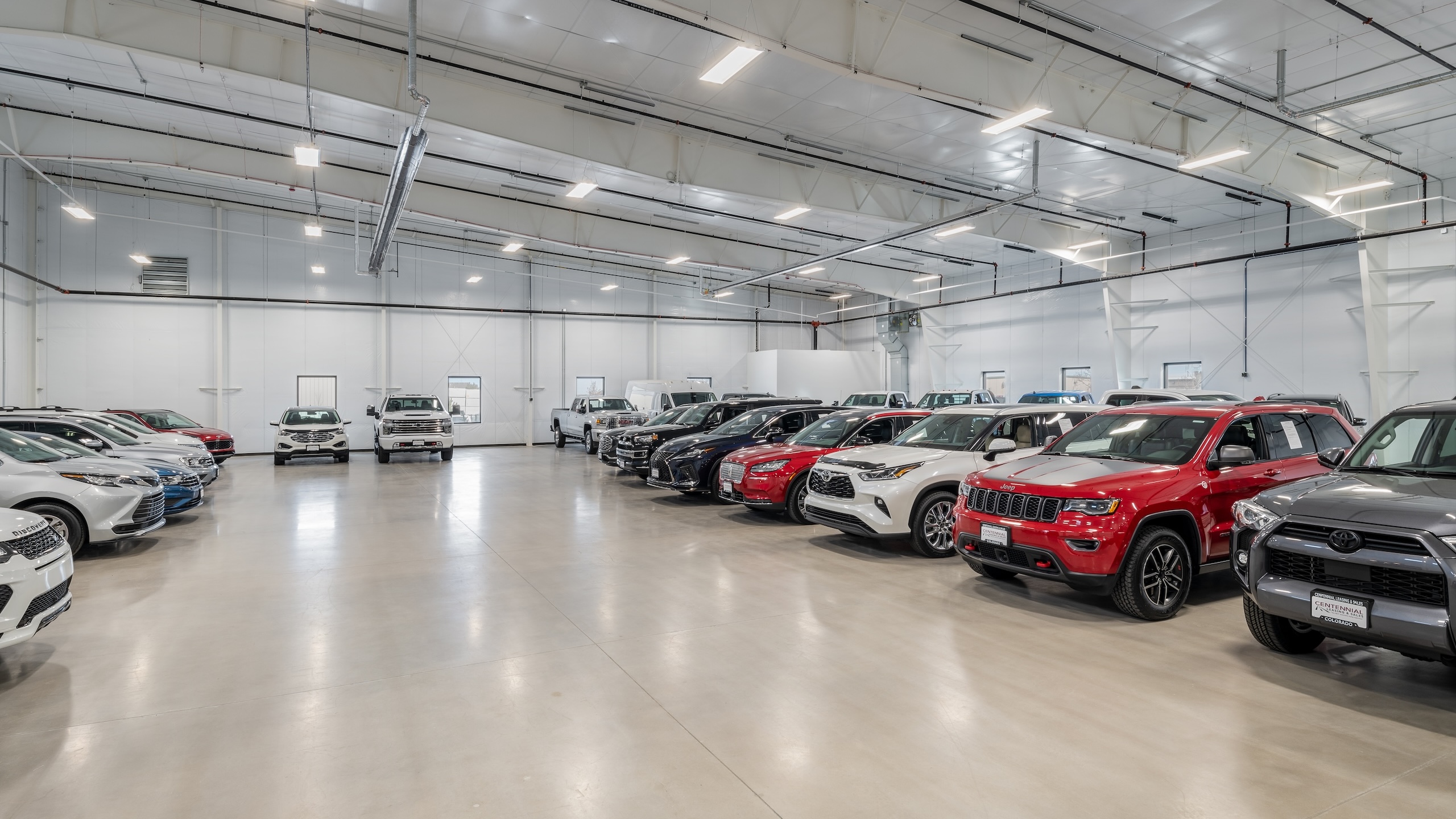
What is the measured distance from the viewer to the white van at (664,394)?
2036 cm

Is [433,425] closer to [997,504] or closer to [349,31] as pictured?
[349,31]

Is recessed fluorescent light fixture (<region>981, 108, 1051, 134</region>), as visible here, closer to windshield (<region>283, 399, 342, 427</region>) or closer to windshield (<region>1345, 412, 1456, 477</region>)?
windshield (<region>1345, 412, 1456, 477</region>)

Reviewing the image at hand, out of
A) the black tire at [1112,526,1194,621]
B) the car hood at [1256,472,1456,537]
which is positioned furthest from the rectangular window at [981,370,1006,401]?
the car hood at [1256,472,1456,537]

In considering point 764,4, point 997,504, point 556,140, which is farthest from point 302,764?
point 556,140

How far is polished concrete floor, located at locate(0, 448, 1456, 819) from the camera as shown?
2965 millimetres

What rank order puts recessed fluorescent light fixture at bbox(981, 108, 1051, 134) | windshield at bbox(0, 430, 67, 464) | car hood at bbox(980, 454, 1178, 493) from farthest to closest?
recessed fluorescent light fixture at bbox(981, 108, 1051, 134) → windshield at bbox(0, 430, 67, 464) → car hood at bbox(980, 454, 1178, 493)

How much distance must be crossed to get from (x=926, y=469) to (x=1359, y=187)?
1167 cm

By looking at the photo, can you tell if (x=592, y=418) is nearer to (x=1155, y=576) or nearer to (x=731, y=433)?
(x=731, y=433)

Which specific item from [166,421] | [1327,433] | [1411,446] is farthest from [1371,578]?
[166,421]

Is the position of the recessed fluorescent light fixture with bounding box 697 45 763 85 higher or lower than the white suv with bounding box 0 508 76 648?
higher

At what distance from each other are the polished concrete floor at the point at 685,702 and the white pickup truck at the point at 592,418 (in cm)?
1306

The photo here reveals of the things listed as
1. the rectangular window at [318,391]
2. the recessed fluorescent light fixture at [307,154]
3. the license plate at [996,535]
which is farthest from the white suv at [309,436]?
the license plate at [996,535]

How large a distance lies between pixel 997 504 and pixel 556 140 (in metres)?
9.55

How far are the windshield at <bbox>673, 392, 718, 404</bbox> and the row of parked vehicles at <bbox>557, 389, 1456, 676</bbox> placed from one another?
409 inches
